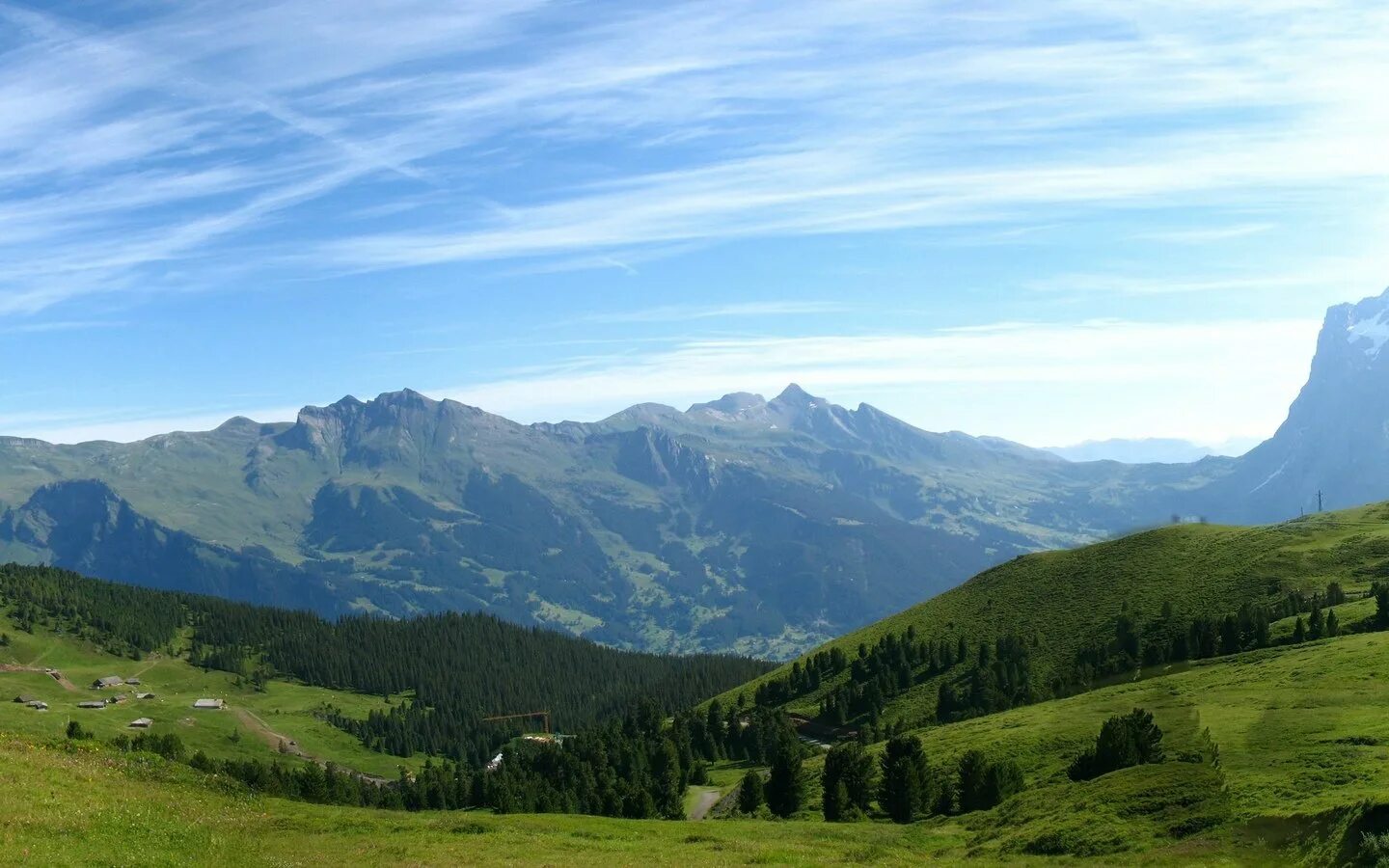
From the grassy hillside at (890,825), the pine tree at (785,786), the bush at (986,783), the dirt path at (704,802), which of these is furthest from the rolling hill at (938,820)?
the dirt path at (704,802)

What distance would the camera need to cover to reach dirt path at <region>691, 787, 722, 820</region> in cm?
12800

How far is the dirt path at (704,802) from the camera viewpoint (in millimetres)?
128000

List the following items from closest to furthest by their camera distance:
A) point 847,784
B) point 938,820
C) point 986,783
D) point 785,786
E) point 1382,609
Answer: point 938,820, point 986,783, point 847,784, point 785,786, point 1382,609

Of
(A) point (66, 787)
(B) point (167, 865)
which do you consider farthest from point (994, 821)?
(A) point (66, 787)

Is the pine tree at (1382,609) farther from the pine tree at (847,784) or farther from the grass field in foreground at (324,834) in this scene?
the grass field in foreground at (324,834)

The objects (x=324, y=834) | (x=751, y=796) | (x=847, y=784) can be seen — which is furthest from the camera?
(x=751, y=796)

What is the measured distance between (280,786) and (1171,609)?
149010 mm

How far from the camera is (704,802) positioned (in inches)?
5413

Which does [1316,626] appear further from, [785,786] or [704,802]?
[704,802]

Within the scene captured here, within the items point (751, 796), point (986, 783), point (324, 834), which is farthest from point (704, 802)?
point (324, 834)

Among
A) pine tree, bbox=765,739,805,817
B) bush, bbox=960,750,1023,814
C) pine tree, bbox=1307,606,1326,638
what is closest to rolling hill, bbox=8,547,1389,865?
bush, bbox=960,750,1023,814

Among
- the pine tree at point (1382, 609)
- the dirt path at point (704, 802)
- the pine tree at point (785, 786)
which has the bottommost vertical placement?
the dirt path at point (704, 802)

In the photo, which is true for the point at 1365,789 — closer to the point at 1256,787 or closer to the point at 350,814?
the point at 1256,787

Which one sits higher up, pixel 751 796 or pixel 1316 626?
pixel 1316 626
